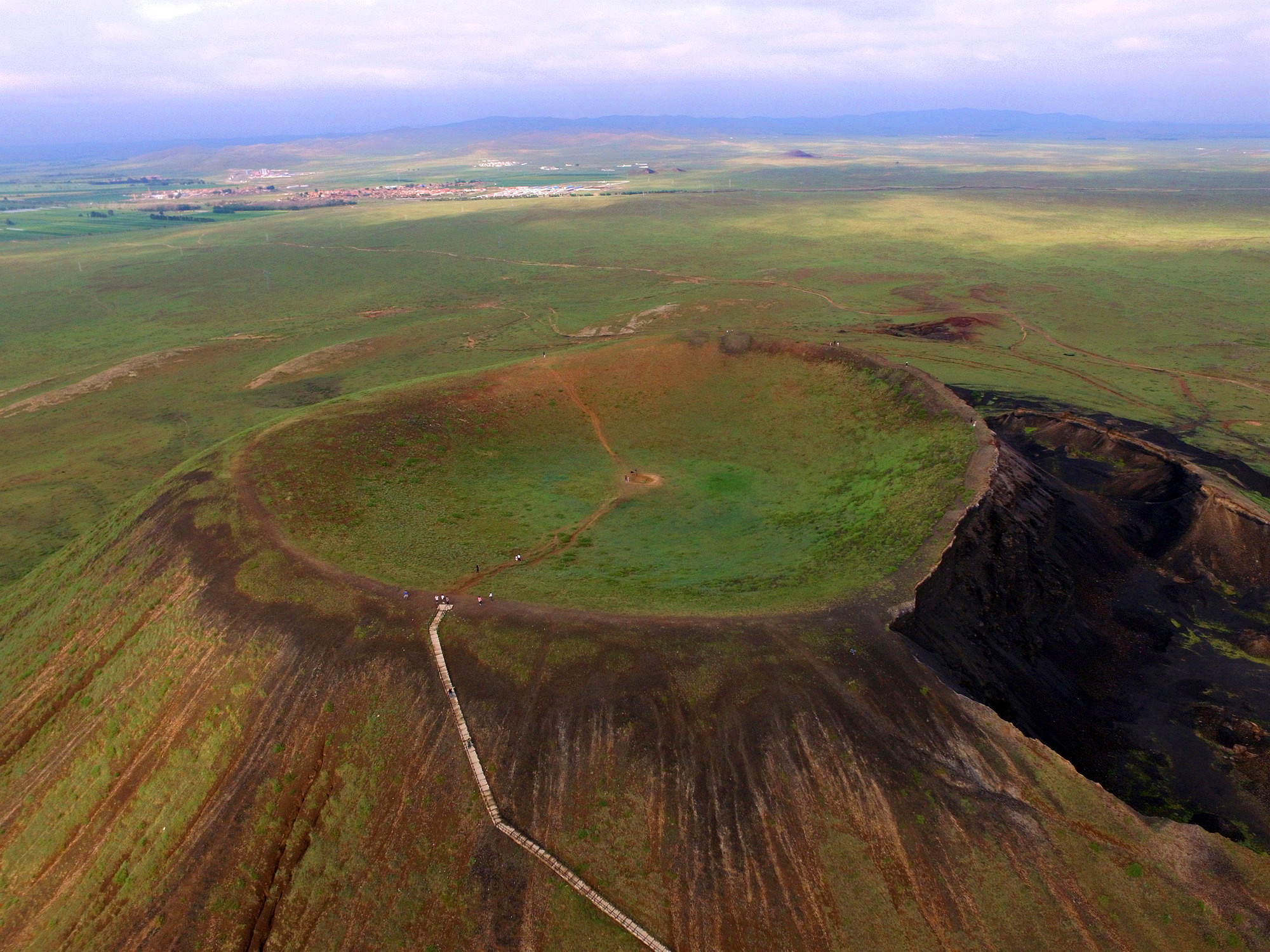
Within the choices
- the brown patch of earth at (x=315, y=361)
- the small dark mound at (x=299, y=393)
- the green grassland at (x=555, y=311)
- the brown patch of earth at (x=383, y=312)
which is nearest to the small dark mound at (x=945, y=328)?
the green grassland at (x=555, y=311)

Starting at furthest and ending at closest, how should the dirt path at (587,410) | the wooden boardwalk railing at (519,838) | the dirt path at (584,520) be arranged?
the dirt path at (587,410), the dirt path at (584,520), the wooden boardwalk railing at (519,838)

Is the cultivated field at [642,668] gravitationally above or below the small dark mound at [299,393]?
below

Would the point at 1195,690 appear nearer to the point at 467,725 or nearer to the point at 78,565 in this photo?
the point at 467,725

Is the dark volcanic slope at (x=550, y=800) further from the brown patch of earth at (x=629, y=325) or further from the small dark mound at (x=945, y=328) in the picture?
the small dark mound at (x=945, y=328)

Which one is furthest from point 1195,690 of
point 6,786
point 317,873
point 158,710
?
point 6,786

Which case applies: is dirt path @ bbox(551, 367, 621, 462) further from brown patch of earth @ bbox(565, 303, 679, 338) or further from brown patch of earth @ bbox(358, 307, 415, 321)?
brown patch of earth @ bbox(358, 307, 415, 321)
